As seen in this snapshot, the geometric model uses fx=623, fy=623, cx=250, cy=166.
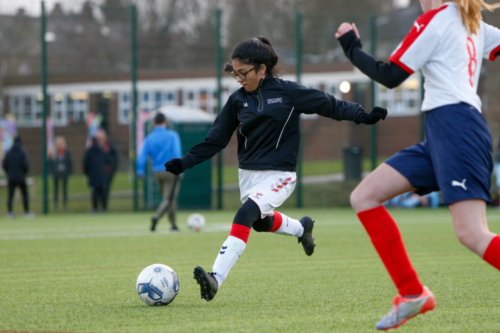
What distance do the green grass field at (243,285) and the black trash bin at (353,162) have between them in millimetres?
7013

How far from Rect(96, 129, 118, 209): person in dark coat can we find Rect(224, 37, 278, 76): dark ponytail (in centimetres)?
1238

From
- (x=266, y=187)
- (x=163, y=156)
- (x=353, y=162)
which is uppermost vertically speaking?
(x=266, y=187)

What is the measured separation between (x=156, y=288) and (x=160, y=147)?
656 centimetres

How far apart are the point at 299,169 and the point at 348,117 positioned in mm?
13088

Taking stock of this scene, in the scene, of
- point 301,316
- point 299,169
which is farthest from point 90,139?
point 301,316

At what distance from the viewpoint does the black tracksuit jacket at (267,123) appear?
183 inches

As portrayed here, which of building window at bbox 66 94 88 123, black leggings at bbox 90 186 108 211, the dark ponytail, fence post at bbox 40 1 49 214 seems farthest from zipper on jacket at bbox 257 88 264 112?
building window at bbox 66 94 88 123

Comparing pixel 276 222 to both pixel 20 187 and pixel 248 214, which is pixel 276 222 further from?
pixel 20 187

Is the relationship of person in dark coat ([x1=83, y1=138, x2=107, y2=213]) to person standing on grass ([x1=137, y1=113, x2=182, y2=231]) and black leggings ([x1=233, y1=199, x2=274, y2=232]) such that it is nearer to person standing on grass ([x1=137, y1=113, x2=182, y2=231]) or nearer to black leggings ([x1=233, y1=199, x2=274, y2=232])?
person standing on grass ([x1=137, y1=113, x2=182, y2=231])

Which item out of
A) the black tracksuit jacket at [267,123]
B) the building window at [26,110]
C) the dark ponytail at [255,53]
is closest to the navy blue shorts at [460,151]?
the black tracksuit jacket at [267,123]

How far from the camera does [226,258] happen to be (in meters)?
4.25

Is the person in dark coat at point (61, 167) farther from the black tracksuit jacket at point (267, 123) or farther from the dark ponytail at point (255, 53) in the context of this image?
the dark ponytail at point (255, 53)

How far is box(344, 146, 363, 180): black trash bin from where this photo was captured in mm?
17438

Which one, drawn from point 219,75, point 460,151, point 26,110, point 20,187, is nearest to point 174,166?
point 460,151
